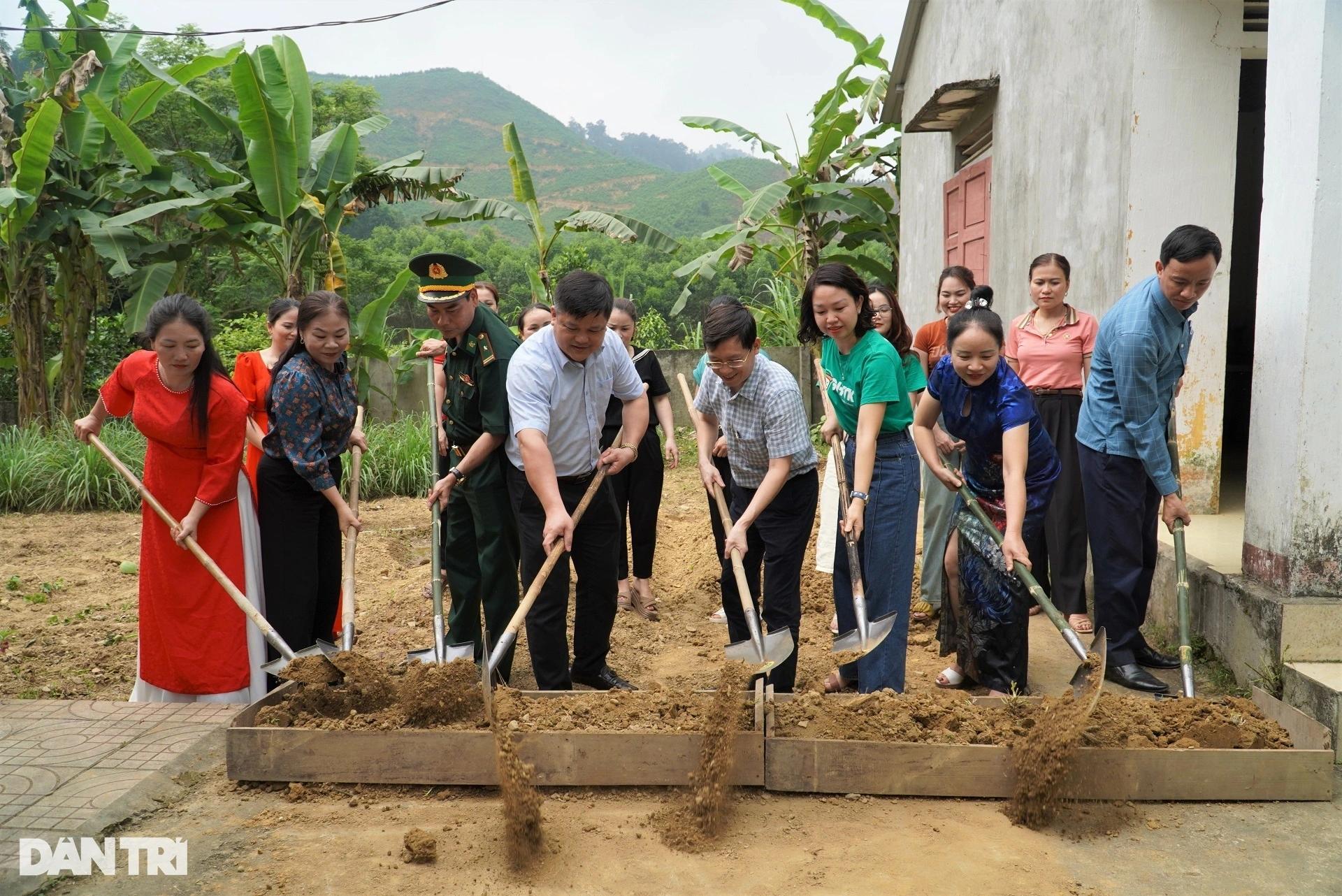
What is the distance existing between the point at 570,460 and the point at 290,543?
4.45 feet

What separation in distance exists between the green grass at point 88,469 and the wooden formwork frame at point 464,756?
628 centimetres

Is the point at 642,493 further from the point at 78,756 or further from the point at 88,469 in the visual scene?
→ the point at 88,469

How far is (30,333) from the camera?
416 inches

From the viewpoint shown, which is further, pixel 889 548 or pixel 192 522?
pixel 192 522

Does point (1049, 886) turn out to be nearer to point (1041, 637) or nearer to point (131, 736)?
point (1041, 637)

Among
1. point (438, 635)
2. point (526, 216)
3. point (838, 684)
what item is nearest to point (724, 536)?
point (838, 684)

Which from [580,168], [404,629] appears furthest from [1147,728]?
[580,168]

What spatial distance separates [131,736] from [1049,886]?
3.33 metres

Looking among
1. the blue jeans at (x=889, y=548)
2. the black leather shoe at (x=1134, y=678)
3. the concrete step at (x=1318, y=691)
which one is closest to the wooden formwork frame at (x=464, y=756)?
the blue jeans at (x=889, y=548)

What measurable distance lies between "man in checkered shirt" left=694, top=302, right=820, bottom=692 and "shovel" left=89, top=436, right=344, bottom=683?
161 cm

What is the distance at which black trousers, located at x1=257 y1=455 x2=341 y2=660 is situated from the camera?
14.6ft

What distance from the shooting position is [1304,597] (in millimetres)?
3961

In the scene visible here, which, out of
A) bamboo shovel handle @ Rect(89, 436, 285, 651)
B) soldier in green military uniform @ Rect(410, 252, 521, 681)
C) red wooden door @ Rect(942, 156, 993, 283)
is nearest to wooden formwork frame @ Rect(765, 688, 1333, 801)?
soldier in green military uniform @ Rect(410, 252, 521, 681)

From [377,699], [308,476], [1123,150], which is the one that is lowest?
[377,699]
